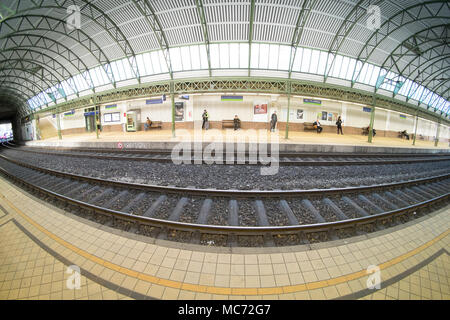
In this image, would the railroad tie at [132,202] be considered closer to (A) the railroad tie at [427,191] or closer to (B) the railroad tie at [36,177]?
(B) the railroad tie at [36,177]

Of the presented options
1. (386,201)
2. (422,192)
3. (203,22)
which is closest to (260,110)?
(203,22)

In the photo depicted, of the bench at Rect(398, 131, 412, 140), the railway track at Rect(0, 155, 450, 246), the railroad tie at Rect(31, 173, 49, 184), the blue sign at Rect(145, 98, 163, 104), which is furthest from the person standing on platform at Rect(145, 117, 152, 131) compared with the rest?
the bench at Rect(398, 131, 412, 140)

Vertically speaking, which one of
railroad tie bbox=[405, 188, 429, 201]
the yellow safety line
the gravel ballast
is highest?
the gravel ballast

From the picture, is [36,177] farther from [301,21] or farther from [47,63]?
[47,63]

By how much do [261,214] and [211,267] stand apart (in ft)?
6.07

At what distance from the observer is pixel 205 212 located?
408 centimetres

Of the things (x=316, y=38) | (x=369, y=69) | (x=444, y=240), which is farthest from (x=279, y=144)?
(x=369, y=69)

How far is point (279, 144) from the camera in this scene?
1118 centimetres

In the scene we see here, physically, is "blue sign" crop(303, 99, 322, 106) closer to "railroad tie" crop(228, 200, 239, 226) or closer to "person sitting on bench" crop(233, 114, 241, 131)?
"person sitting on bench" crop(233, 114, 241, 131)

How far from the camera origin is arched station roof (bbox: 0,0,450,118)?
13336 millimetres

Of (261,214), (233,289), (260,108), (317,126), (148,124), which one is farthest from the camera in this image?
(148,124)

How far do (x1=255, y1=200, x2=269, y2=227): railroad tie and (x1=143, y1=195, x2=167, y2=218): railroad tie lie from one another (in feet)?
8.57

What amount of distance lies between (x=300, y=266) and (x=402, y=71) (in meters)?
28.0
